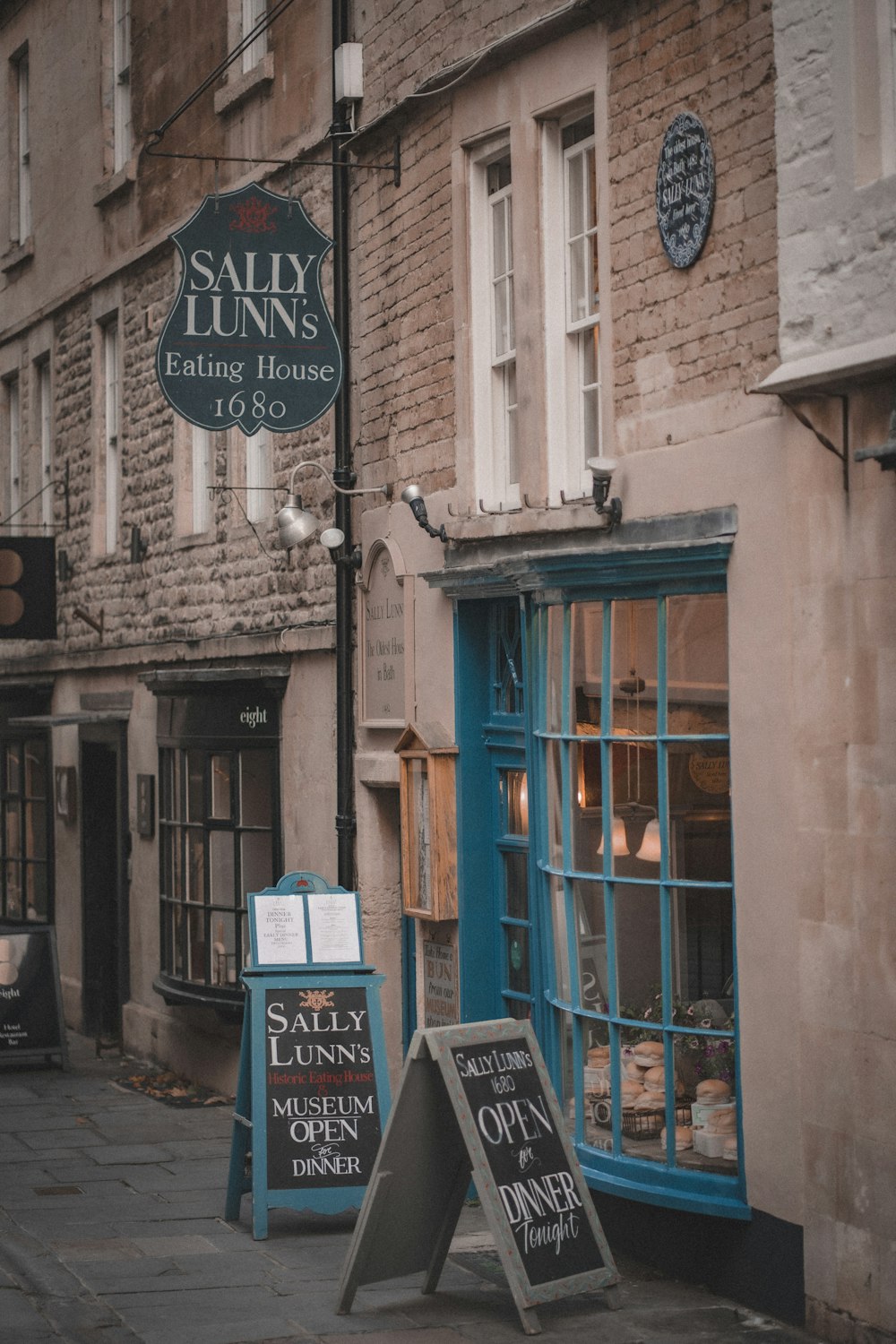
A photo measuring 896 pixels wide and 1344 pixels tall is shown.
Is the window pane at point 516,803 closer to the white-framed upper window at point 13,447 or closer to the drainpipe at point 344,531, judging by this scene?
Result: the drainpipe at point 344,531

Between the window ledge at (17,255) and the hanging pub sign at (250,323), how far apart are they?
27.7 feet

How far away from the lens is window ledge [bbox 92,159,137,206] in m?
15.9

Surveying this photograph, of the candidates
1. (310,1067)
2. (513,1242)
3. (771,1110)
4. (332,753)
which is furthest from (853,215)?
(332,753)

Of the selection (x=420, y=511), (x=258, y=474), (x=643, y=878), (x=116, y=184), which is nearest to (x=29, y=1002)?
(x=258, y=474)

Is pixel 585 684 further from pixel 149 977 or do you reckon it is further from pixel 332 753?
pixel 149 977

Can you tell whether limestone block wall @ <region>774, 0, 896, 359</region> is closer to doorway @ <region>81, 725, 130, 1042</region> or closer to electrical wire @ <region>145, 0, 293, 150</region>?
electrical wire @ <region>145, 0, 293, 150</region>

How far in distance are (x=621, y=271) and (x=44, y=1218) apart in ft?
18.7

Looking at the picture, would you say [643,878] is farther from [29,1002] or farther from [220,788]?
[29,1002]

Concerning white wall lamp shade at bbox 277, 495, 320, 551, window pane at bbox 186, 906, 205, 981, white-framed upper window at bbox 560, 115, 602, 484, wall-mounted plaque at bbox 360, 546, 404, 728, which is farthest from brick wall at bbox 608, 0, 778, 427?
window pane at bbox 186, 906, 205, 981

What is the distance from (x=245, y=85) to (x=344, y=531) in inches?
146

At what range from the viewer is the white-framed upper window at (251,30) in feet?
44.3

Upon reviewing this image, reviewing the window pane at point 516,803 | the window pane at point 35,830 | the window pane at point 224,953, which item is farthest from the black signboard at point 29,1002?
the window pane at point 516,803

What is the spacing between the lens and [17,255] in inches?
752

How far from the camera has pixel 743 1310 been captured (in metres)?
8.16
